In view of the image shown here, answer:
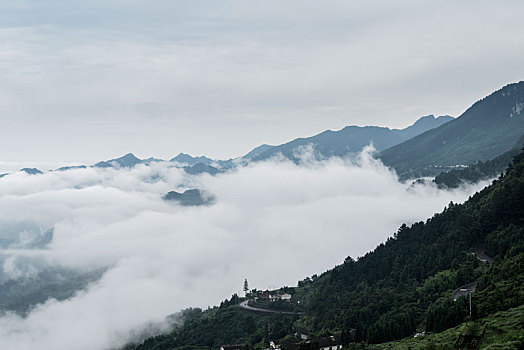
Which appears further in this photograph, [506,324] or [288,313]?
[288,313]

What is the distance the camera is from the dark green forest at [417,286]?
190ft

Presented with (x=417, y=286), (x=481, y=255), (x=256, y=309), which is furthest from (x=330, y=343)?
(x=256, y=309)

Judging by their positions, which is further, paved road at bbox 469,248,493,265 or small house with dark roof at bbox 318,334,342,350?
paved road at bbox 469,248,493,265

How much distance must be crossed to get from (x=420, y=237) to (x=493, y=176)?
11469 centimetres

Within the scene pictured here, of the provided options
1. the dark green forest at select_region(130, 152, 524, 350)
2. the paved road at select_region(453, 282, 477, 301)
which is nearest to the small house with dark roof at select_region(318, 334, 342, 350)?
the dark green forest at select_region(130, 152, 524, 350)

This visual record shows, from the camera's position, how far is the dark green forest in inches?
2275

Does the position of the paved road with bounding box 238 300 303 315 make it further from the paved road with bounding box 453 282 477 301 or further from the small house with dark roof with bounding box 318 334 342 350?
the paved road with bounding box 453 282 477 301

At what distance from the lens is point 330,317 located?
3388 inches

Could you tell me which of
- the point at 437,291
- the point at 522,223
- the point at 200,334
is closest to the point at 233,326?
the point at 200,334

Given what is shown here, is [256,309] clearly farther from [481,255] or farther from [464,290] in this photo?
[464,290]

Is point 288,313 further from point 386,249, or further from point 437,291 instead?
point 437,291

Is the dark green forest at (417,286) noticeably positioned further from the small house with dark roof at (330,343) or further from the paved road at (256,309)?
the paved road at (256,309)

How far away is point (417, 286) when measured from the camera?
256 feet

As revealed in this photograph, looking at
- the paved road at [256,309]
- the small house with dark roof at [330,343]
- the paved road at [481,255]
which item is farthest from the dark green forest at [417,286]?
the paved road at [256,309]
